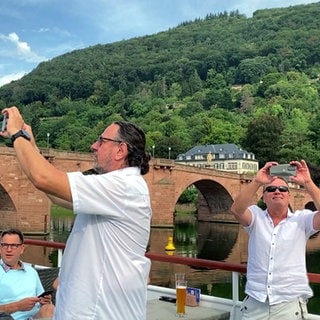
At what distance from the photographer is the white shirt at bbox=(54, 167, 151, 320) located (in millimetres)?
1890

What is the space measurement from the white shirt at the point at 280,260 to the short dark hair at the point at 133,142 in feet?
3.41

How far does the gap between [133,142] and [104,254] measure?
46cm

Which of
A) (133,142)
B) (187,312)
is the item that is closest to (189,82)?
(187,312)

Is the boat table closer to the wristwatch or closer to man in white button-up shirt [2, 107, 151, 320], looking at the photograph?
man in white button-up shirt [2, 107, 151, 320]

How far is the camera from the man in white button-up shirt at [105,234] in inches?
72.9

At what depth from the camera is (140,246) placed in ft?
6.70

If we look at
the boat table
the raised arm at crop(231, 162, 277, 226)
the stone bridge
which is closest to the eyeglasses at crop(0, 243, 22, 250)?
the boat table

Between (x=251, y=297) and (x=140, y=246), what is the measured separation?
3.45 feet

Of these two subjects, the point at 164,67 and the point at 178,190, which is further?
the point at 164,67

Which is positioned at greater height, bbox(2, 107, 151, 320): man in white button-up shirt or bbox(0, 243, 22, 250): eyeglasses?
bbox(2, 107, 151, 320): man in white button-up shirt

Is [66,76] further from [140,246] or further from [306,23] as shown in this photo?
[140,246]

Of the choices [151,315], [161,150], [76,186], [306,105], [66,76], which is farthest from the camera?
[66,76]

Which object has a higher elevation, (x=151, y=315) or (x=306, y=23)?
(x=306, y=23)

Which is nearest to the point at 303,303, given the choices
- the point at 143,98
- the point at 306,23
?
the point at 143,98
